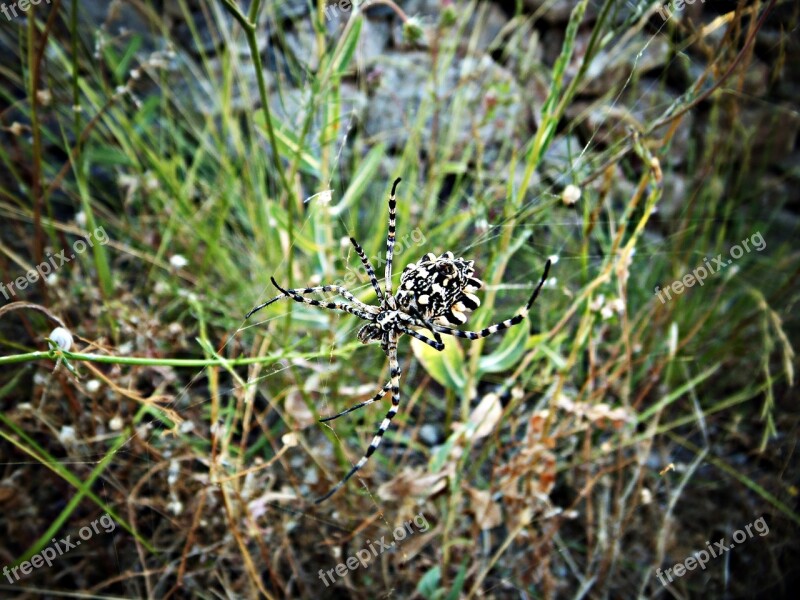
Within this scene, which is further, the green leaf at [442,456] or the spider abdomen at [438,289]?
the green leaf at [442,456]

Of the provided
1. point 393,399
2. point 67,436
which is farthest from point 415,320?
point 67,436

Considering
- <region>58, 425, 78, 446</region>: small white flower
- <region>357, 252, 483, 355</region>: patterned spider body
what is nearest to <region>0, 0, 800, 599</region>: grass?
<region>58, 425, 78, 446</region>: small white flower

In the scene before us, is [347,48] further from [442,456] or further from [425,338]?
[442,456]

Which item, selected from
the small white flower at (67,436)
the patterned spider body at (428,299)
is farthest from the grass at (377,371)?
the patterned spider body at (428,299)
